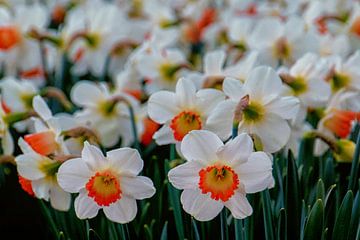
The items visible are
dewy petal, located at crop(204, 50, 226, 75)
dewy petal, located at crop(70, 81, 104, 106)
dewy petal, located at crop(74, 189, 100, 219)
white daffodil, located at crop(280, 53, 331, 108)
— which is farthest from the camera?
dewy petal, located at crop(70, 81, 104, 106)

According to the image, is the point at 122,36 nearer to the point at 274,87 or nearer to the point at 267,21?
the point at 267,21

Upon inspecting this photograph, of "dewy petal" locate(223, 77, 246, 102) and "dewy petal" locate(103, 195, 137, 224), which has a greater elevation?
"dewy petal" locate(223, 77, 246, 102)

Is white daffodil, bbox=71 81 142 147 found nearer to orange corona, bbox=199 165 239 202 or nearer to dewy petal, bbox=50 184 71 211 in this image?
dewy petal, bbox=50 184 71 211

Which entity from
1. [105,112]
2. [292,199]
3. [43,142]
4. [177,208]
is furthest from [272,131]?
[105,112]

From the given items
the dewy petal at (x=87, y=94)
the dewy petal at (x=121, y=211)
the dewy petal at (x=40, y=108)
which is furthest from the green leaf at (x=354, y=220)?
the dewy petal at (x=87, y=94)

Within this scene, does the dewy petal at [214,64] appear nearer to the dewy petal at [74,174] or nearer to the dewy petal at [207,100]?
the dewy petal at [207,100]

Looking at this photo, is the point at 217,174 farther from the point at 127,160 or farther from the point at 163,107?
the point at 163,107

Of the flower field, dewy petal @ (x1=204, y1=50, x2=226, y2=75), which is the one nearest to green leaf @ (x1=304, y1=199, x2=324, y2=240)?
the flower field

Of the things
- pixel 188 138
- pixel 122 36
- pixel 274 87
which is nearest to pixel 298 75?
pixel 274 87
